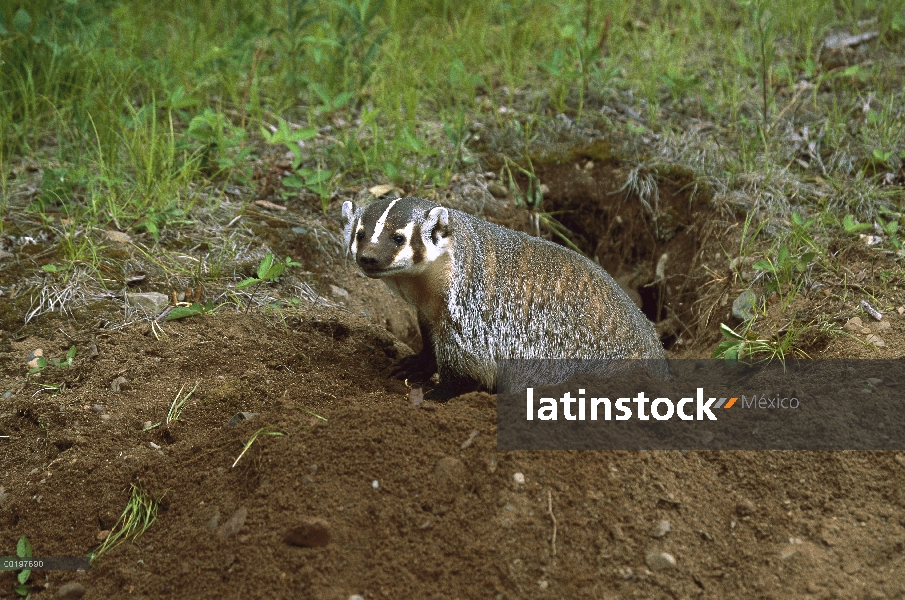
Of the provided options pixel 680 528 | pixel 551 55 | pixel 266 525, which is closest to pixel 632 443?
pixel 680 528

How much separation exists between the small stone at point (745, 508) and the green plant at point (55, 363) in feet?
8.60

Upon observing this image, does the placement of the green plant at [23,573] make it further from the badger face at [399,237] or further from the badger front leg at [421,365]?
the badger front leg at [421,365]

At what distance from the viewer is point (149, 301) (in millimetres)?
3695

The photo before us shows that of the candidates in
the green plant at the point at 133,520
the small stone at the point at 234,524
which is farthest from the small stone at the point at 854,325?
the green plant at the point at 133,520

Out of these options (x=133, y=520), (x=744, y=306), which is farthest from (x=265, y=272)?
(x=744, y=306)

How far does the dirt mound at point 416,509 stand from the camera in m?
2.31

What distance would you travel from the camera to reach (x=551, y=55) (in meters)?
5.48

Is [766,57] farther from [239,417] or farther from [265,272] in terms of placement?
[239,417]

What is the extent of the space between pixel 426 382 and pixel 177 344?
111 cm

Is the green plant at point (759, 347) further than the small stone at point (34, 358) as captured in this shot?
Yes

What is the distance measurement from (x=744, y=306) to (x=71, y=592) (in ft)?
10.2

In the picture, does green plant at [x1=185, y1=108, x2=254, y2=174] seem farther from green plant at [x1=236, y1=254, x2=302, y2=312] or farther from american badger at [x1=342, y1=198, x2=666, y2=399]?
american badger at [x1=342, y1=198, x2=666, y2=399]

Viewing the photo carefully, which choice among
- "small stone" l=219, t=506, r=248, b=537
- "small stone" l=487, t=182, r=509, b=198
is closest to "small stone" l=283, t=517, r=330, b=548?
"small stone" l=219, t=506, r=248, b=537

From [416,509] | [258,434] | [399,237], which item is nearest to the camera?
[416,509]
